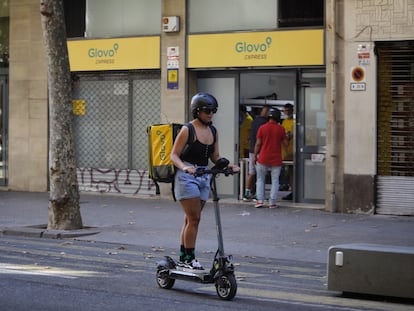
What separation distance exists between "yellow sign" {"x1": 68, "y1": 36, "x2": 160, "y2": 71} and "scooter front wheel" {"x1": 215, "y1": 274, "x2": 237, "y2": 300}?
1159 centimetres

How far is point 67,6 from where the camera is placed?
21047mm

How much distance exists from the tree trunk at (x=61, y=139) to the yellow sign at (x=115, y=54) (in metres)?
5.34

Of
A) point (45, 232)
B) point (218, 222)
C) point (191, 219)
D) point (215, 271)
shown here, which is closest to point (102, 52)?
point (45, 232)

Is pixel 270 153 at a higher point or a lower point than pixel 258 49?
lower

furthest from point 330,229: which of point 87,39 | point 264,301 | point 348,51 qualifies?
point 87,39

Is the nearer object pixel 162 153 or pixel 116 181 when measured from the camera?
pixel 162 153

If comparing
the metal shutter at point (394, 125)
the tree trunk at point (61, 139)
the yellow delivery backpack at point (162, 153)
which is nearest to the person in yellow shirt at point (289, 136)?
the metal shutter at point (394, 125)

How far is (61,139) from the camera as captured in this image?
14.4 metres

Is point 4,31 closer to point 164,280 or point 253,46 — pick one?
point 253,46

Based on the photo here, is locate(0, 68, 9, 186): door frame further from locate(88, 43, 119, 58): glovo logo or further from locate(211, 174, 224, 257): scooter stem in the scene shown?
locate(211, 174, 224, 257): scooter stem

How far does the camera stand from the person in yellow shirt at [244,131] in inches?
762

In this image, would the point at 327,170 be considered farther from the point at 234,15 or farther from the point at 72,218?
the point at 72,218

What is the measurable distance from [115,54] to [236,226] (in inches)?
251

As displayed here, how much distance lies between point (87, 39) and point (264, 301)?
13057 mm
